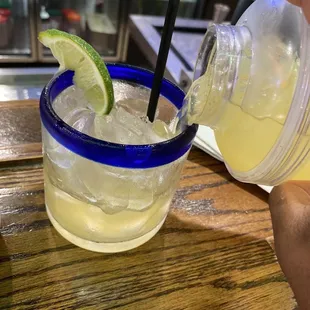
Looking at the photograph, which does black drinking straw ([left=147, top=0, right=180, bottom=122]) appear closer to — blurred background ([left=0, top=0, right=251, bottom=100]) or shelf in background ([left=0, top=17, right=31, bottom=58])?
blurred background ([left=0, top=0, right=251, bottom=100])

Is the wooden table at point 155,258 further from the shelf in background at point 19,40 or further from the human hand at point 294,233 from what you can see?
the shelf in background at point 19,40

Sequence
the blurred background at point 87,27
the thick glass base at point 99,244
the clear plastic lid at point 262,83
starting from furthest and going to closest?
the blurred background at point 87,27 < the thick glass base at point 99,244 < the clear plastic lid at point 262,83

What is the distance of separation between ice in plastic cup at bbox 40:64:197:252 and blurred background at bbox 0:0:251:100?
91cm

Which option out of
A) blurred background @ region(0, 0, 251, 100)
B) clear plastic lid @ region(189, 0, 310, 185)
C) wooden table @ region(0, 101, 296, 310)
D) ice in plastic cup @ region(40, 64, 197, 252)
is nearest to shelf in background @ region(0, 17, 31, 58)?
blurred background @ region(0, 0, 251, 100)

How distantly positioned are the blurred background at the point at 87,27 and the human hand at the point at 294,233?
36.3 inches

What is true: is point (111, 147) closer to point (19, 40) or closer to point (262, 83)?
point (262, 83)

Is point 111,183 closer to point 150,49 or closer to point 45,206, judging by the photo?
point 45,206

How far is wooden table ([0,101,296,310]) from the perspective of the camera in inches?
19.8

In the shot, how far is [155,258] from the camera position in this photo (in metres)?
0.56

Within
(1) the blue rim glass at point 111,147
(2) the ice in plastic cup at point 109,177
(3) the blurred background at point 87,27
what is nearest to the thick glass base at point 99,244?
(2) the ice in plastic cup at point 109,177

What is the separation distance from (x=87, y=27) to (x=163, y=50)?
1639 millimetres

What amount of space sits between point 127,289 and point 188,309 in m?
0.08

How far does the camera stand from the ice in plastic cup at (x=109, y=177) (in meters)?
0.45

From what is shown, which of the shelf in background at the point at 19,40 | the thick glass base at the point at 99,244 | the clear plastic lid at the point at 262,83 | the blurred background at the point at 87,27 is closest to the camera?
the clear plastic lid at the point at 262,83
